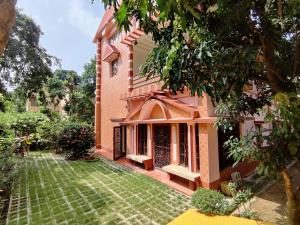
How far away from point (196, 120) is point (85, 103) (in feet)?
68.3

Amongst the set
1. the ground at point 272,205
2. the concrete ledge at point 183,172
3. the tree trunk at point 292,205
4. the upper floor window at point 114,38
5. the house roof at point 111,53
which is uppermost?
the upper floor window at point 114,38

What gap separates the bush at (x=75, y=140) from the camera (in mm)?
14280

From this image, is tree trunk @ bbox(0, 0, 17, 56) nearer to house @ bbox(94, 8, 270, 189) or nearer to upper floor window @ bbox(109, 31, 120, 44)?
house @ bbox(94, 8, 270, 189)

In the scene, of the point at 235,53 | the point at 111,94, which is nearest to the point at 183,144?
the point at 235,53

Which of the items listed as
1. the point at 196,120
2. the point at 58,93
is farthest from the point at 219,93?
the point at 58,93

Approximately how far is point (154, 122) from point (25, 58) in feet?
49.9

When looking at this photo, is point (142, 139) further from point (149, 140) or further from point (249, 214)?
point (249, 214)

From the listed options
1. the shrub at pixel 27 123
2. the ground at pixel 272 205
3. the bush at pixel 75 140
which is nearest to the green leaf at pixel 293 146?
the ground at pixel 272 205

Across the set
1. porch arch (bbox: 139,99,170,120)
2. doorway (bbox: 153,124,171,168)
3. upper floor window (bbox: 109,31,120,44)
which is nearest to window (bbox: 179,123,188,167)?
doorway (bbox: 153,124,171,168)

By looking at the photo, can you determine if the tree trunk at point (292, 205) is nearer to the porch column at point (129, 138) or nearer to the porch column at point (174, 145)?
the porch column at point (174, 145)

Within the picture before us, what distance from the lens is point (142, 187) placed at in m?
8.41

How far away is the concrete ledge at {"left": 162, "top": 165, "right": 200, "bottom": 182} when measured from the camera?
304 inches

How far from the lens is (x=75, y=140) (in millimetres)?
14250

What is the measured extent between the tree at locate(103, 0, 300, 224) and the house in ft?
2.11
